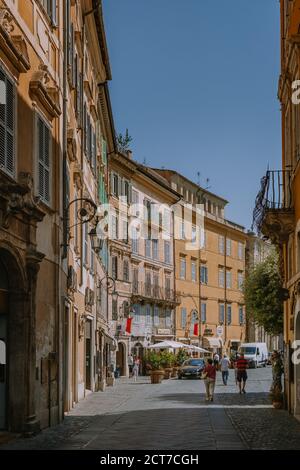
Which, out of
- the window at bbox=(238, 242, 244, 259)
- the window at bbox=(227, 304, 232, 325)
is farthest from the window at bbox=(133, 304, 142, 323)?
the window at bbox=(238, 242, 244, 259)

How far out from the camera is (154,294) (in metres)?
69.2

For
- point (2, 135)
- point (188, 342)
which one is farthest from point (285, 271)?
point (188, 342)

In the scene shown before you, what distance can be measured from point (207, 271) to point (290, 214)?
60427 millimetres

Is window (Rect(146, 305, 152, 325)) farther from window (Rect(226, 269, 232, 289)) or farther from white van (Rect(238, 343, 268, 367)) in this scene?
window (Rect(226, 269, 232, 289))

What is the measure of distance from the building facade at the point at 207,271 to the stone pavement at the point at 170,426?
145 ft

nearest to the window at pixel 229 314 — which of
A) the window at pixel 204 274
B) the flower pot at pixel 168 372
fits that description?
the window at pixel 204 274

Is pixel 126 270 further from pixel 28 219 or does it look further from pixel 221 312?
pixel 28 219

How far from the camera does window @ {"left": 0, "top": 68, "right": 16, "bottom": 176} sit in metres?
15.9

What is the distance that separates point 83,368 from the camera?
32.2 m

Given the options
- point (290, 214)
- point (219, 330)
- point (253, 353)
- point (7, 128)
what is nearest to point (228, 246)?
point (219, 330)

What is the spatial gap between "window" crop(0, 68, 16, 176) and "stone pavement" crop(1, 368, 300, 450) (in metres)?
4.94

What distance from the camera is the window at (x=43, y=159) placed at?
19047 millimetres

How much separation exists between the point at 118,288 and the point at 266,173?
37.4 m
